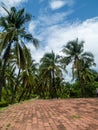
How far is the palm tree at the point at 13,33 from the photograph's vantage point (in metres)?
25.1

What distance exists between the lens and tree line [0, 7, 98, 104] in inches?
1020

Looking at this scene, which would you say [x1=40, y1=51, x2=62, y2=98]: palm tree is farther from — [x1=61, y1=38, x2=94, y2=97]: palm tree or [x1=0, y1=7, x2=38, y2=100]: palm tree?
[x1=0, y1=7, x2=38, y2=100]: palm tree

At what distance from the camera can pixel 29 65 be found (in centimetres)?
3262

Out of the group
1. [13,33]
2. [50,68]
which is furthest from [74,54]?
[13,33]

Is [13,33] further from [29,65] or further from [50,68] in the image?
[50,68]

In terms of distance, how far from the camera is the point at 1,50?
24.5 m

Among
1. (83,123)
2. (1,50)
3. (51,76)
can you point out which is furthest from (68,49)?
(83,123)

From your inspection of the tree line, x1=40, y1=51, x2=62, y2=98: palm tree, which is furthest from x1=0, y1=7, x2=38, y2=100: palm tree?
x1=40, y1=51, x2=62, y2=98: palm tree

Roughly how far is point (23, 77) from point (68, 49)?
8553 mm

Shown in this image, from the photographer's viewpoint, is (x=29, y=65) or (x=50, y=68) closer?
(x=29, y=65)

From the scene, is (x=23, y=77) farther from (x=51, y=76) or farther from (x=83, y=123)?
(x=83, y=123)

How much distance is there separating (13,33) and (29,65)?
8.00 m

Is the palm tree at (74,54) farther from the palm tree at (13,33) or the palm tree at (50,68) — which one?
the palm tree at (13,33)

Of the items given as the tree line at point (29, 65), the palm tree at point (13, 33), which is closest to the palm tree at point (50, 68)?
the tree line at point (29, 65)
